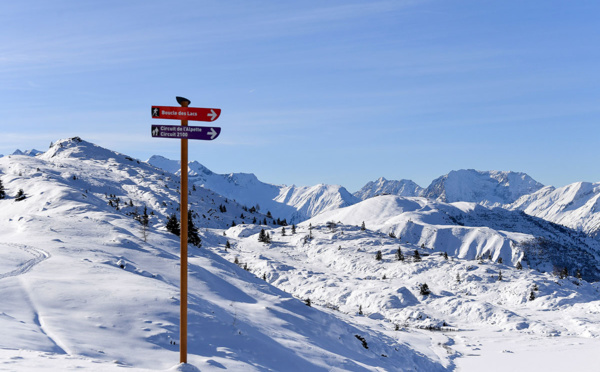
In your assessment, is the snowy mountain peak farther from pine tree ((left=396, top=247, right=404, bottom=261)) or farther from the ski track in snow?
the ski track in snow

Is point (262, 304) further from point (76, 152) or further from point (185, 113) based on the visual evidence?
point (76, 152)

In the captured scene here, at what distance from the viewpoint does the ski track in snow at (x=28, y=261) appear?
73.5 ft

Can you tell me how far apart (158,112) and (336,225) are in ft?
308

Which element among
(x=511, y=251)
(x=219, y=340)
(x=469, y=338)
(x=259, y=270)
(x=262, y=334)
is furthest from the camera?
(x=511, y=251)

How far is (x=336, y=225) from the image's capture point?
10519cm

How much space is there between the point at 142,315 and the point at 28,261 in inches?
442

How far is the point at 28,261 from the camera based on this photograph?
25.5 m

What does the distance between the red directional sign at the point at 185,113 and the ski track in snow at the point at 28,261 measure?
1437 cm

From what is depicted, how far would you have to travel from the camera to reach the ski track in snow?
22.4 m

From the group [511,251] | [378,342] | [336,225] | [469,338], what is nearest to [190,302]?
[378,342]

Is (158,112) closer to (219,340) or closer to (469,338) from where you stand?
(219,340)

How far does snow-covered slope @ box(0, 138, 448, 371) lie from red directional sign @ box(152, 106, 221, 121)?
23.1 ft

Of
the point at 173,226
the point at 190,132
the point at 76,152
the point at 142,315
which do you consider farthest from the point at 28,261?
the point at 76,152

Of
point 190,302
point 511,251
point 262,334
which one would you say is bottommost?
point 511,251
